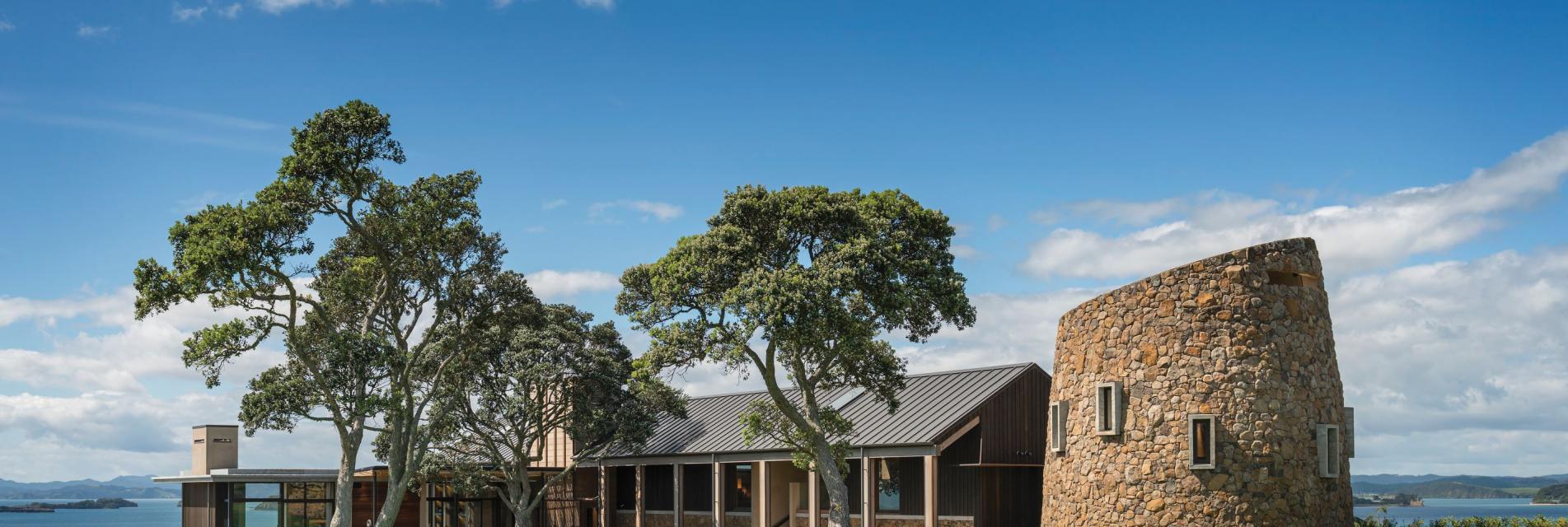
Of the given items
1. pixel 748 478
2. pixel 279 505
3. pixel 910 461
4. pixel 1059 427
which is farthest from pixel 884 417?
pixel 279 505

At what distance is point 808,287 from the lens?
1040 inches

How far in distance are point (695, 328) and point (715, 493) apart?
10.7 metres

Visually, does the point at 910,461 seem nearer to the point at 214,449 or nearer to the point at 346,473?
the point at 346,473

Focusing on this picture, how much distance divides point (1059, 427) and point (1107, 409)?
6.09 feet

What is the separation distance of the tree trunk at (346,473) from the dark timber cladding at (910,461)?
986 centimetres

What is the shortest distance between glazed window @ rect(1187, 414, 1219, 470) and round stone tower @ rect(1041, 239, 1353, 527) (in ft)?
0.06

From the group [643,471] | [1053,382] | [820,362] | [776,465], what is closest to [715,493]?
[776,465]

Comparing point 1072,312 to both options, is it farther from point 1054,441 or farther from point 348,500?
point 348,500

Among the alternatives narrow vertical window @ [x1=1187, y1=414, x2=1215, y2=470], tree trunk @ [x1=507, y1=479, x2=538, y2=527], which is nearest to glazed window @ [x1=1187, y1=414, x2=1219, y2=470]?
narrow vertical window @ [x1=1187, y1=414, x2=1215, y2=470]

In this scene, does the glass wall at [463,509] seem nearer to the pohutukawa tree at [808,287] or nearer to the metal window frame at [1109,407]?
the pohutukawa tree at [808,287]

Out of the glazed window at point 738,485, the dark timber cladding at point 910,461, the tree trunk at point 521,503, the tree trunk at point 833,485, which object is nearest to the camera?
the tree trunk at point 833,485

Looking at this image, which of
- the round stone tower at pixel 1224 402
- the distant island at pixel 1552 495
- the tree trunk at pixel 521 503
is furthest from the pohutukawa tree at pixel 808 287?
the distant island at pixel 1552 495

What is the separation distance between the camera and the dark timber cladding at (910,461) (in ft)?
101

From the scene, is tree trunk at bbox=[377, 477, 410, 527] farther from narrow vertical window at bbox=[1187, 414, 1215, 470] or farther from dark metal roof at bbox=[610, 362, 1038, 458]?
narrow vertical window at bbox=[1187, 414, 1215, 470]
